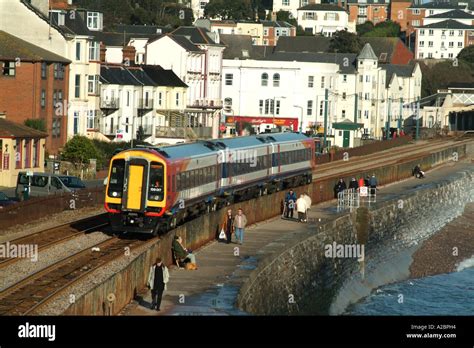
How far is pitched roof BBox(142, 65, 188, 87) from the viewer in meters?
94.5

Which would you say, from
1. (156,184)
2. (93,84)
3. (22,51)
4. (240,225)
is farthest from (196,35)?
(156,184)

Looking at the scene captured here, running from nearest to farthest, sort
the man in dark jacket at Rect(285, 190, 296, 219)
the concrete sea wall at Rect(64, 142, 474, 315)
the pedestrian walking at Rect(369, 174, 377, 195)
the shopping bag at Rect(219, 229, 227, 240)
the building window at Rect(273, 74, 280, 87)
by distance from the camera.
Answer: the concrete sea wall at Rect(64, 142, 474, 315) → the shopping bag at Rect(219, 229, 227, 240) → the man in dark jacket at Rect(285, 190, 296, 219) → the pedestrian walking at Rect(369, 174, 377, 195) → the building window at Rect(273, 74, 280, 87)

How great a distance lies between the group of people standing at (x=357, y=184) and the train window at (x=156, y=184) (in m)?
22.7

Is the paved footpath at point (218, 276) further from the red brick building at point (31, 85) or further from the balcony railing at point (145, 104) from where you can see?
the balcony railing at point (145, 104)

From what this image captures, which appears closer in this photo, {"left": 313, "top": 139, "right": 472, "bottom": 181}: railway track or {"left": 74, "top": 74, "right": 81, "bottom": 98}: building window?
{"left": 313, "top": 139, "right": 472, "bottom": 181}: railway track

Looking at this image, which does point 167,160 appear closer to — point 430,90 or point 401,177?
point 401,177

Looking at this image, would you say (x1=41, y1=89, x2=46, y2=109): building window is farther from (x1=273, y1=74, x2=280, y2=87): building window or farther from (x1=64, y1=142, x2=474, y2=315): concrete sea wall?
(x1=273, y1=74, x2=280, y2=87): building window

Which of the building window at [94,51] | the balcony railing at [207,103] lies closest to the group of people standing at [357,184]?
the building window at [94,51]

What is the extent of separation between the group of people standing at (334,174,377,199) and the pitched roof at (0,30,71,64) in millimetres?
21143

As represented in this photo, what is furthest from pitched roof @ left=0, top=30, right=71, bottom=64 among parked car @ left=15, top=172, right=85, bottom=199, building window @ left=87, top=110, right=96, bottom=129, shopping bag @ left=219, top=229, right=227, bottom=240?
shopping bag @ left=219, top=229, right=227, bottom=240

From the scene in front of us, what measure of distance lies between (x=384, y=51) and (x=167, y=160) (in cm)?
13087

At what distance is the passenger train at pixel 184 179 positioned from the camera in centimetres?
4000

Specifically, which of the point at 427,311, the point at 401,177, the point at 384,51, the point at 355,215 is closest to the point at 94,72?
the point at 401,177

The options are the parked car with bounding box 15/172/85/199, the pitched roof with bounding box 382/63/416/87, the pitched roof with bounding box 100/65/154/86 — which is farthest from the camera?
the pitched roof with bounding box 382/63/416/87
